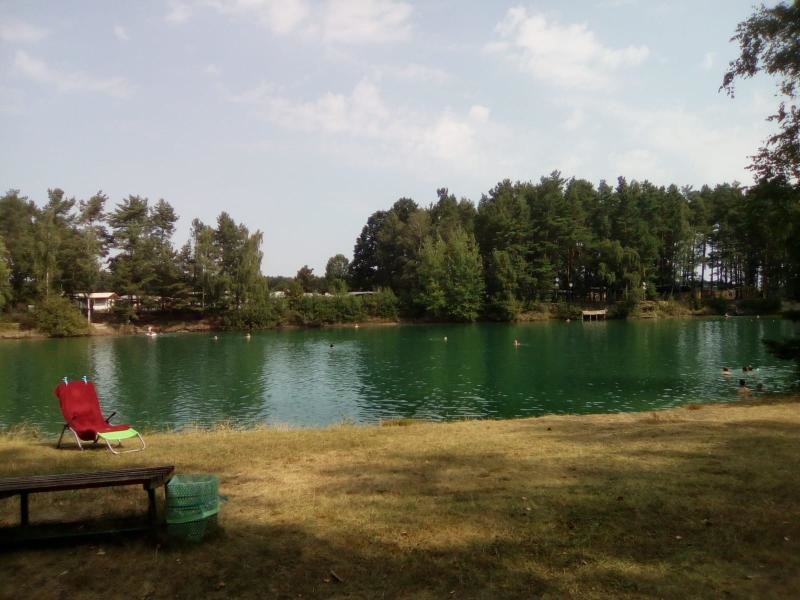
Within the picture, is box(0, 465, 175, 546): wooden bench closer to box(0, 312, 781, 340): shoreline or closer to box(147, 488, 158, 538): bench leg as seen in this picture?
box(147, 488, 158, 538): bench leg

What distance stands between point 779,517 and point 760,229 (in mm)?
14039

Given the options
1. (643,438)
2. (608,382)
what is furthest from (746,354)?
(643,438)

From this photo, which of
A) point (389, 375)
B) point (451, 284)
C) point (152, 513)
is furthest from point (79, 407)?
point (451, 284)

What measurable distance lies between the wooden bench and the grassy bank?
187mm

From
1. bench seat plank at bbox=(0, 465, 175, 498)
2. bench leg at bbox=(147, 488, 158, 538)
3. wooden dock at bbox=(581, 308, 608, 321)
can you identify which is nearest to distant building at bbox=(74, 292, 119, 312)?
wooden dock at bbox=(581, 308, 608, 321)

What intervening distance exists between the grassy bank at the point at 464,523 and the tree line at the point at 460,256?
67.3 m

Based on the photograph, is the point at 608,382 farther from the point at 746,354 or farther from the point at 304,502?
the point at 304,502

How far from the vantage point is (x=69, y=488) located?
483 cm

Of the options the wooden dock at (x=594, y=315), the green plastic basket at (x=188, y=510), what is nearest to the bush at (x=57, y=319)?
the wooden dock at (x=594, y=315)

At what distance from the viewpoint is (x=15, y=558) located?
4.59 metres

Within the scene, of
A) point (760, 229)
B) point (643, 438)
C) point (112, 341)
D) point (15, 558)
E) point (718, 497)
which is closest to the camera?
point (15, 558)

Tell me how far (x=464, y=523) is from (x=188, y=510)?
2.48m

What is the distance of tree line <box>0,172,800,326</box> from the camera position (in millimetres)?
69562

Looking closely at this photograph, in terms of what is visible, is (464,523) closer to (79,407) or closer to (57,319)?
(79,407)
